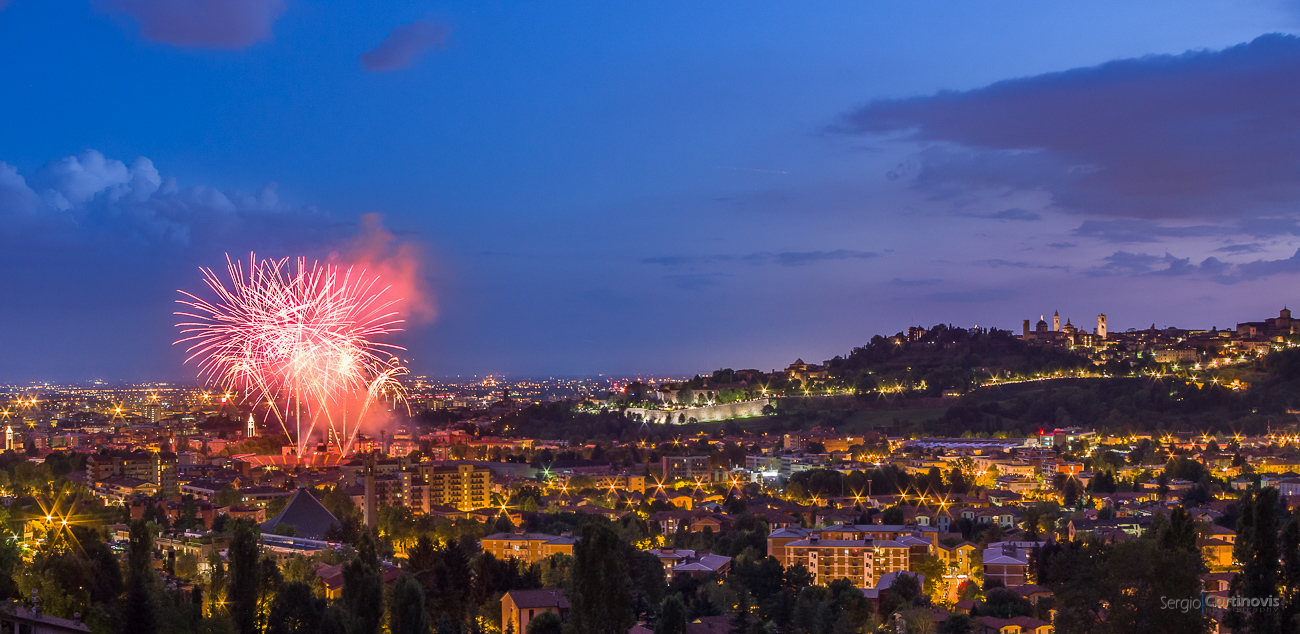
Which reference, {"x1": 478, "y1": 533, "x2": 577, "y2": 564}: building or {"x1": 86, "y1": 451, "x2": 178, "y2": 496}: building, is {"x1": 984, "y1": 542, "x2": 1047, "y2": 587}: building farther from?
{"x1": 86, "y1": 451, "x2": 178, "y2": 496}: building

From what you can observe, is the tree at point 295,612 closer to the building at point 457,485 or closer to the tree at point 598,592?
the tree at point 598,592

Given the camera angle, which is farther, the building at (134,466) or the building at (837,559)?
the building at (134,466)

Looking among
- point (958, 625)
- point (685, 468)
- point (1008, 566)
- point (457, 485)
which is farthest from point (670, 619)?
point (685, 468)

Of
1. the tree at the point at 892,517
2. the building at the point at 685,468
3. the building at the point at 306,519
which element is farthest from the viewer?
the building at the point at 685,468

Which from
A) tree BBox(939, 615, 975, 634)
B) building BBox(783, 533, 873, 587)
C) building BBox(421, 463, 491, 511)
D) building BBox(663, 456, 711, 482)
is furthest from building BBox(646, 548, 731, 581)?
building BBox(663, 456, 711, 482)

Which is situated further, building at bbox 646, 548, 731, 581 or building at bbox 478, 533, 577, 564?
building at bbox 478, 533, 577, 564

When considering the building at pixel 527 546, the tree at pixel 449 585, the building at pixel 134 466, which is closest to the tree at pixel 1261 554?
the tree at pixel 449 585
